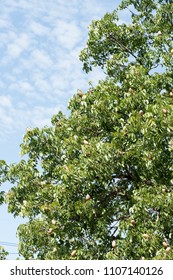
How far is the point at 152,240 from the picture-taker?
12.2 metres

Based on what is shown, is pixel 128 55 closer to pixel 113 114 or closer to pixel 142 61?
pixel 142 61

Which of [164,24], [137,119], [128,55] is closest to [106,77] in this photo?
[128,55]

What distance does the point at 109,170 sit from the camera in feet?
43.5

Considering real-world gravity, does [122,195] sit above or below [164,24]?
below

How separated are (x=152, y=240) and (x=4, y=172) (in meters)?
6.21

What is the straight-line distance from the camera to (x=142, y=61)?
16984mm

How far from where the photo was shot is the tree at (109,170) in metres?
12.6

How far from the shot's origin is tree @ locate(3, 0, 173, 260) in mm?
12648
